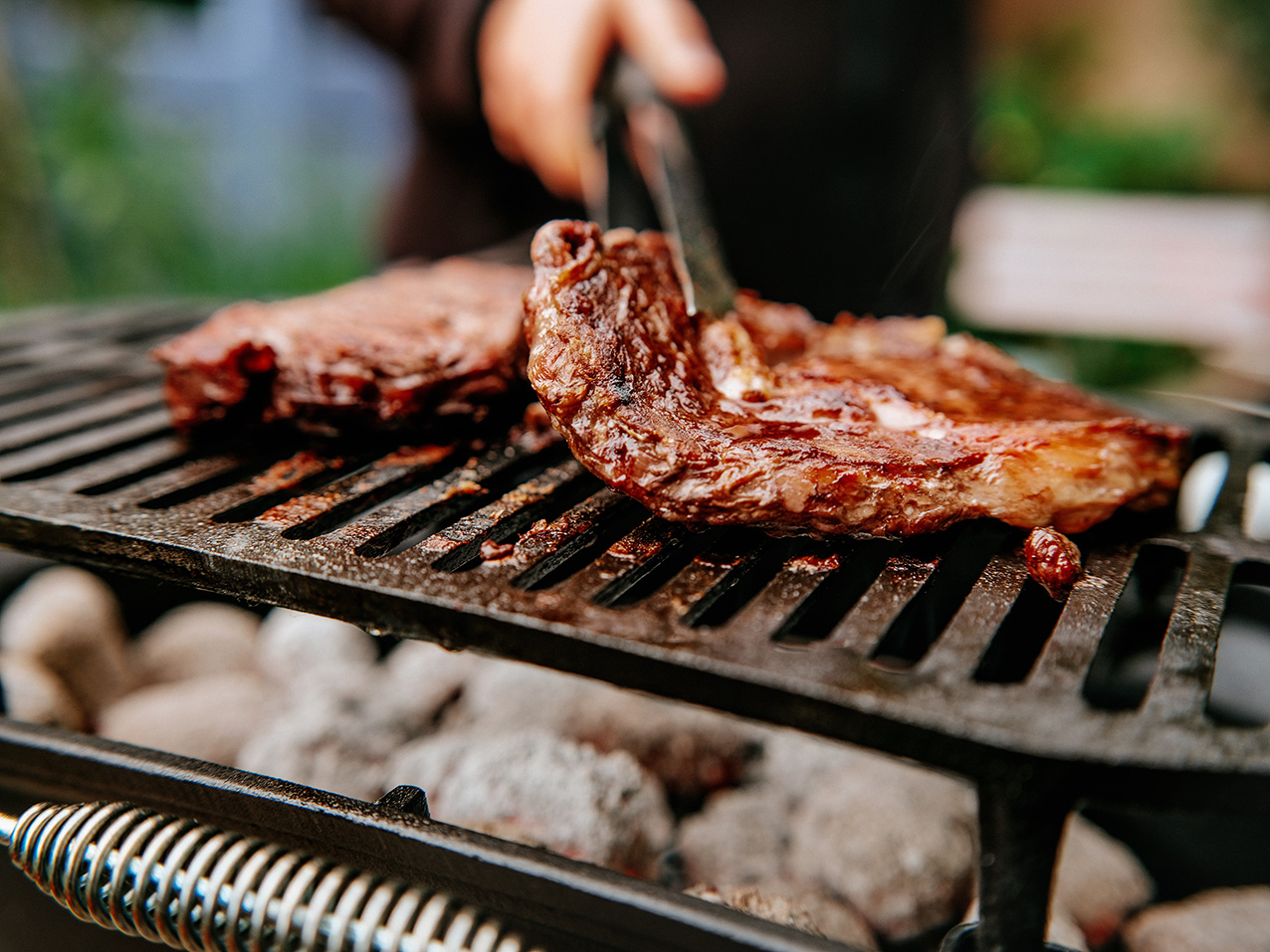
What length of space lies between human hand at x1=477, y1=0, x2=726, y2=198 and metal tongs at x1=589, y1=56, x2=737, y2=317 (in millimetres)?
111

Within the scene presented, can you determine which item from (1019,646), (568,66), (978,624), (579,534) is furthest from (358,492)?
(568,66)

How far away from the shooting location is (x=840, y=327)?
2162mm

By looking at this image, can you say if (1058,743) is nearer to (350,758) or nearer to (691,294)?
(691,294)

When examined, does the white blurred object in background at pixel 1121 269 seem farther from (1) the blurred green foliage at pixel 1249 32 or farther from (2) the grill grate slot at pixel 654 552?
(2) the grill grate slot at pixel 654 552

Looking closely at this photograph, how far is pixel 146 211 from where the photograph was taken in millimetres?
6828

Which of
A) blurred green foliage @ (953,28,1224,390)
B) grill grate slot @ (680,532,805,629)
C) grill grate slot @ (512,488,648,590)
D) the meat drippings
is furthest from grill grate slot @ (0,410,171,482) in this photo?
blurred green foliage @ (953,28,1224,390)

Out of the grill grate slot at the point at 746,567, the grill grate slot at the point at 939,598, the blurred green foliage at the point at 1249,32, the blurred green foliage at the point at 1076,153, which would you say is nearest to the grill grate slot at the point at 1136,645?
the grill grate slot at the point at 939,598

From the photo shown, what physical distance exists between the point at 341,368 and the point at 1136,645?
189 cm

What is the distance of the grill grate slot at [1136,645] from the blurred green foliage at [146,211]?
20.4ft

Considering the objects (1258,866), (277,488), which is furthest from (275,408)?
(1258,866)

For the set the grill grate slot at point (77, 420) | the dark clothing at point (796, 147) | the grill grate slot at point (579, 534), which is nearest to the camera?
the grill grate slot at point (579, 534)

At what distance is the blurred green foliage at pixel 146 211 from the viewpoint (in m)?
6.56

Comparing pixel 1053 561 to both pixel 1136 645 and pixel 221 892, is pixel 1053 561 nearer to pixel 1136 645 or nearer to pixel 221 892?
pixel 1136 645

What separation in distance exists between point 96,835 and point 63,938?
2.20ft
